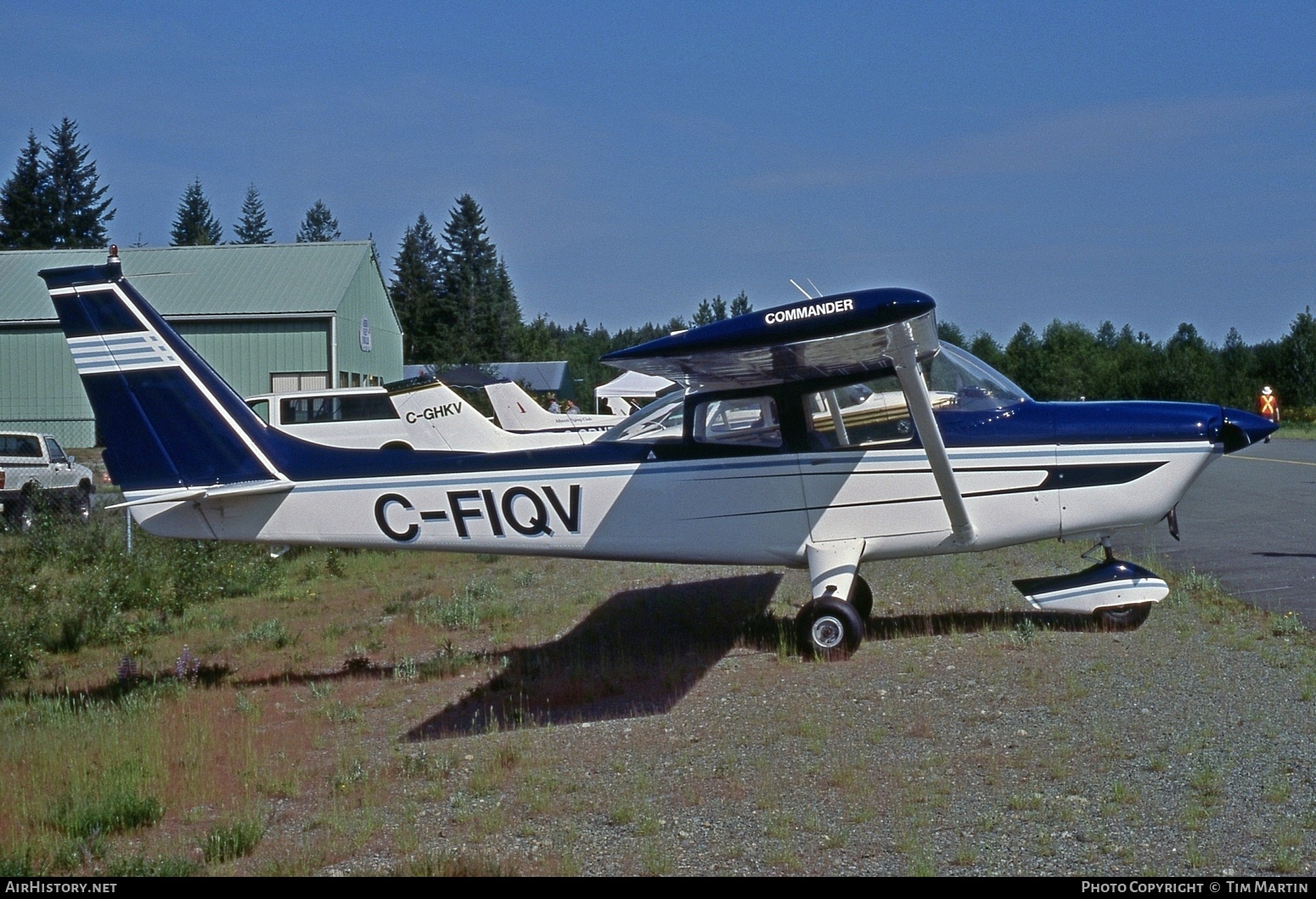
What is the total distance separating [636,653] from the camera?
8.91m

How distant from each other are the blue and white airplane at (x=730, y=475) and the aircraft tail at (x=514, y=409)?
1038 cm

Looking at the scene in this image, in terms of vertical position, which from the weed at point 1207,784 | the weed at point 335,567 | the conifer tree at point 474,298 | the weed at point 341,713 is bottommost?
the weed at point 341,713

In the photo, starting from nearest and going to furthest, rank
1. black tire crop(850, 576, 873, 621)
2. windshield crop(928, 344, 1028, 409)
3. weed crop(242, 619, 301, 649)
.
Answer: windshield crop(928, 344, 1028, 409)
black tire crop(850, 576, 873, 621)
weed crop(242, 619, 301, 649)

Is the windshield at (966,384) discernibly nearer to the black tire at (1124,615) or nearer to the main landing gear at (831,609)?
the main landing gear at (831,609)

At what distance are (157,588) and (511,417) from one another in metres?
7.51

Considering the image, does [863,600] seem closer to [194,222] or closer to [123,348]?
[123,348]

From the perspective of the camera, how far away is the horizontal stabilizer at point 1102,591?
8.27 m

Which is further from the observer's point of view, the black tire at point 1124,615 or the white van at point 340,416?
the white van at point 340,416

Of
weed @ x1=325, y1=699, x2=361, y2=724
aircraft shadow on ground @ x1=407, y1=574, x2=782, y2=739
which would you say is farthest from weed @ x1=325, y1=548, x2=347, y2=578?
weed @ x1=325, y1=699, x2=361, y2=724

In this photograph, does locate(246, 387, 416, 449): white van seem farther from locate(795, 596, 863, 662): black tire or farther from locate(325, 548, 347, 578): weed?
locate(795, 596, 863, 662): black tire

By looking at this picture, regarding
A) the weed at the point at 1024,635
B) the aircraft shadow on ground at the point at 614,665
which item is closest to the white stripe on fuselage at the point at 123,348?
the aircraft shadow on ground at the point at 614,665

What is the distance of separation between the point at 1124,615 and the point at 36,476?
1776cm

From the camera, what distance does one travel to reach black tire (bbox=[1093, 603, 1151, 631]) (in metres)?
8.35

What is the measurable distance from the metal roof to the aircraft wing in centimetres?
2856
